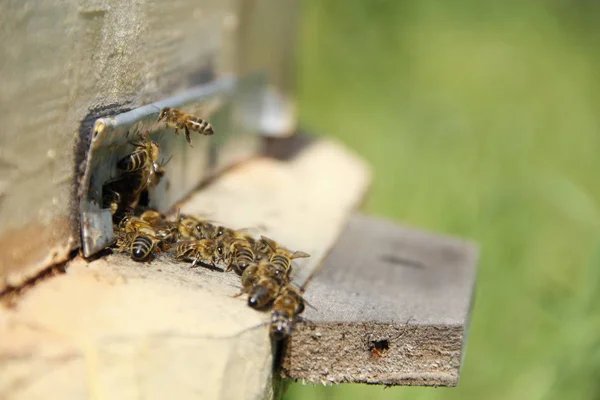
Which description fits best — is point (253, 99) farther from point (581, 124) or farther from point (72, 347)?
point (581, 124)

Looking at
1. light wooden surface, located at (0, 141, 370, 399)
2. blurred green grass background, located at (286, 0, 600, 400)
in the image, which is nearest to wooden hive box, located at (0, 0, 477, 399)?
light wooden surface, located at (0, 141, 370, 399)

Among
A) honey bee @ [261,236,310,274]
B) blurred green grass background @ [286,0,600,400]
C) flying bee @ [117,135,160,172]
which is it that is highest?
flying bee @ [117,135,160,172]

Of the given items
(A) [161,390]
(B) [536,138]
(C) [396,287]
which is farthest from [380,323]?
(B) [536,138]

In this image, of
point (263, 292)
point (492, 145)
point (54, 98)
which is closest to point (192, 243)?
point (263, 292)

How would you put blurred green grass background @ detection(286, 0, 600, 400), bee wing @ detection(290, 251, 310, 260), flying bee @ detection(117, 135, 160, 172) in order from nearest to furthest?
1. flying bee @ detection(117, 135, 160, 172)
2. bee wing @ detection(290, 251, 310, 260)
3. blurred green grass background @ detection(286, 0, 600, 400)

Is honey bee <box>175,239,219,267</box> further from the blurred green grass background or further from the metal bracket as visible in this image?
the blurred green grass background

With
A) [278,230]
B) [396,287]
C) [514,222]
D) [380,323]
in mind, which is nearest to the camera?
[380,323]

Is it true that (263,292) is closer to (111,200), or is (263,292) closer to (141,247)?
(141,247)
